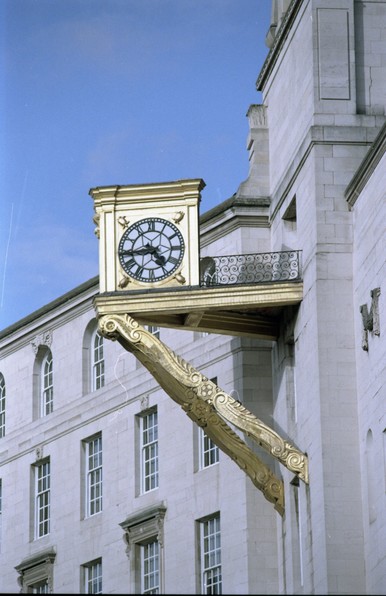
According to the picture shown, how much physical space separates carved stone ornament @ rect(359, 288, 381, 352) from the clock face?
160 inches

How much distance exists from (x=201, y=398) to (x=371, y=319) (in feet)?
14.6

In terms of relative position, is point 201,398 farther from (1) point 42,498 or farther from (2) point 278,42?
(1) point 42,498

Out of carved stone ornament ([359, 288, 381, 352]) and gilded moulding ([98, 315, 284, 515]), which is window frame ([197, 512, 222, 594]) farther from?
carved stone ornament ([359, 288, 381, 352])

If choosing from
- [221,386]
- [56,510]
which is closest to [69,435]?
[56,510]

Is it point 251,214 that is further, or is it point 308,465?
point 251,214

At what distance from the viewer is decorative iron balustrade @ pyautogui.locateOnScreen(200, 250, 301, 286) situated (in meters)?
48.0

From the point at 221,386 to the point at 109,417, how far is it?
6.07 meters

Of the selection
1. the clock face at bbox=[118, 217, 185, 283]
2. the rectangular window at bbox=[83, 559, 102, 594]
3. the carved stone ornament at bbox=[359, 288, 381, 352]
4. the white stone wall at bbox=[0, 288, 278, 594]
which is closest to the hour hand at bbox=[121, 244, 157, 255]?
the clock face at bbox=[118, 217, 185, 283]

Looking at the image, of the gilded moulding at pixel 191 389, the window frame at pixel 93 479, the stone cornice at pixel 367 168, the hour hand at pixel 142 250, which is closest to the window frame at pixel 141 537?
the window frame at pixel 93 479

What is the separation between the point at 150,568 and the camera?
54969mm

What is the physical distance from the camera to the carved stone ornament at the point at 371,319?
44.7 metres

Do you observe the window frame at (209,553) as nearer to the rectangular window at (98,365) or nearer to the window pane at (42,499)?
the rectangular window at (98,365)

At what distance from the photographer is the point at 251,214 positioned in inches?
2050

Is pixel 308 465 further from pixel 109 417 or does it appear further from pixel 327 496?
Result: pixel 109 417
